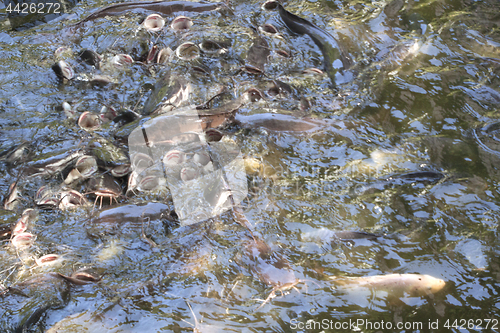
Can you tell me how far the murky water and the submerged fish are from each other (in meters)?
0.04

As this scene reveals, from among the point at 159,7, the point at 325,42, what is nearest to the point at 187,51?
the point at 159,7

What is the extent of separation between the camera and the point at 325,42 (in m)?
4.01

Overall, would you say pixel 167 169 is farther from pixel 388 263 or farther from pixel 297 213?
pixel 388 263

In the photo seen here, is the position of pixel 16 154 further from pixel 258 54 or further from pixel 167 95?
pixel 258 54

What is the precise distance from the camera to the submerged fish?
233 cm

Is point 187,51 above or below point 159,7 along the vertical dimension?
below

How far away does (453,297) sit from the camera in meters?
2.31

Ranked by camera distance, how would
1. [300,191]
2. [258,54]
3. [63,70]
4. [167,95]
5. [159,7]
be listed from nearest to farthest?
[300,191], [167,95], [63,70], [258,54], [159,7]

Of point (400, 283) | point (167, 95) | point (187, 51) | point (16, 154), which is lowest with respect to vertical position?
point (16, 154)

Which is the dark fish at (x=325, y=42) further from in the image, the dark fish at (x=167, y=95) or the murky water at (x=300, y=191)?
the dark fish at (x=167, y=95)

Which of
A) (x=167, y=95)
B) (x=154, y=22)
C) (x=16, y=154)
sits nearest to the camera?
(x=16, y=154)

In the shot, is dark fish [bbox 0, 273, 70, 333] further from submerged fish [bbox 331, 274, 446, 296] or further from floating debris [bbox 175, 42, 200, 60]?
floating debris [bbox 175, 42, 200, 60]

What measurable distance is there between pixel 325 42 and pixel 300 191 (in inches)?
74.4

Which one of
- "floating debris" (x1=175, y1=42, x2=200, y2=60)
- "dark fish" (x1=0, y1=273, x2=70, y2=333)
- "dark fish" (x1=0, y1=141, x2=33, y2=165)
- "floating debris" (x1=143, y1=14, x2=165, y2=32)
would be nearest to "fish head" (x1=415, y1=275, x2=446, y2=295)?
"dark fish" (x1=0, y1=273, x2=70, y2=333)
